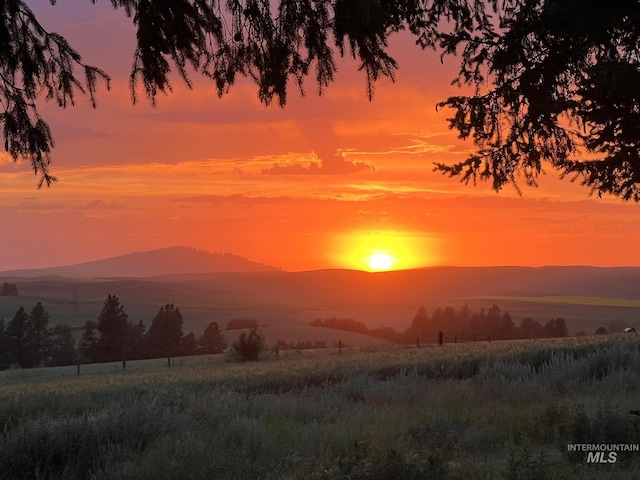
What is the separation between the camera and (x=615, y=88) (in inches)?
339

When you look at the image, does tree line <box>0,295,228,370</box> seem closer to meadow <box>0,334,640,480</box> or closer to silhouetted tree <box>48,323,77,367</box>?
silhouetted tree <box>48,323,77,367</box>

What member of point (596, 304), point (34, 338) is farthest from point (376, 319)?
point (34, 338)

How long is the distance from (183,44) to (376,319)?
15585 cm

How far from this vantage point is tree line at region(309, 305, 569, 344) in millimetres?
104188

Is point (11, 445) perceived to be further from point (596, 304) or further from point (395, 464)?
point (596, 304)

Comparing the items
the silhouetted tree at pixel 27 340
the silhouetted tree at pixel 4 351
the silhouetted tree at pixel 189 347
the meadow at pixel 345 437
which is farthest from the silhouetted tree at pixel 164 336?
the meadow at pixel 345 437

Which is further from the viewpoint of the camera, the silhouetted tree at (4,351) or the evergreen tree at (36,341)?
the evergreen tree at (36,341)

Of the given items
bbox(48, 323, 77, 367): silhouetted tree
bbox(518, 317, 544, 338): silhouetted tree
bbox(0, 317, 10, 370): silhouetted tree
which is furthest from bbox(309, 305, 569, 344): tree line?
bbox(0, 317, 10, 370): silhouetted tree

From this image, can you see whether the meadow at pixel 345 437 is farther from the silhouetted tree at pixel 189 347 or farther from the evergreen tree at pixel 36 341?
the evergreen tree at pixel 36 341

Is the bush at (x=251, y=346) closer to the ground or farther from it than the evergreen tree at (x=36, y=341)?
farther from it

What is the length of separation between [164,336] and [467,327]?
162 feet

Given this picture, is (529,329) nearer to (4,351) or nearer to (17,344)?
(17,344)

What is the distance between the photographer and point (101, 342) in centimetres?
8606

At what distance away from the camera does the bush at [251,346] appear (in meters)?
41.3
